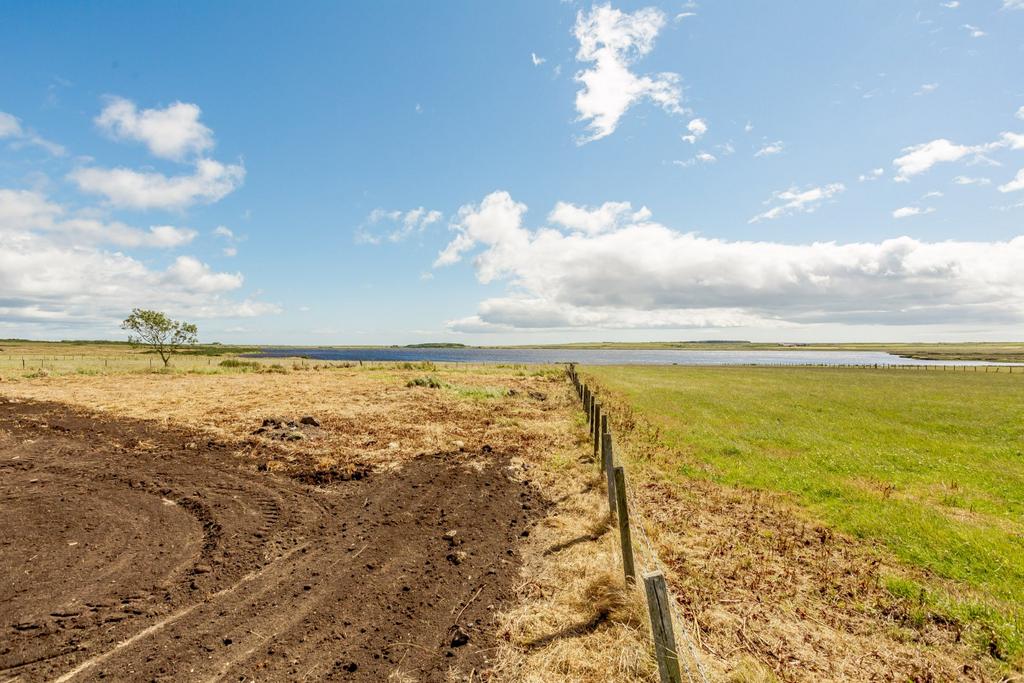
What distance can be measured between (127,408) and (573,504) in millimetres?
23819

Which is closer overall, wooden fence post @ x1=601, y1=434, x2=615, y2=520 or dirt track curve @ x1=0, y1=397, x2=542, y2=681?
dirt track curve @ x1=0, y1=397, x2=542, y2=681

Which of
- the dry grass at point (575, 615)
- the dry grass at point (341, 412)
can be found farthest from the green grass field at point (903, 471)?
the dry grass at point (341, 412)

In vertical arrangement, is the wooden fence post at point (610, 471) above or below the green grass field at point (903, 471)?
above

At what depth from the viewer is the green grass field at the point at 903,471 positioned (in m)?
8.01

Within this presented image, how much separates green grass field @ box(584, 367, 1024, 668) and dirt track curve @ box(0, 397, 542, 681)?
733 cm

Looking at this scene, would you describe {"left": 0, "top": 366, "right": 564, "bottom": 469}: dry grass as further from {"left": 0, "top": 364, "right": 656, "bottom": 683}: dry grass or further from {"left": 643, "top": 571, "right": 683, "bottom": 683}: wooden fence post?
{"left": 643, "top": 571, "right": 683, "bottom": 683}: wooden fence post

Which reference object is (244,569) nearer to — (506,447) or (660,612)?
(660,612)

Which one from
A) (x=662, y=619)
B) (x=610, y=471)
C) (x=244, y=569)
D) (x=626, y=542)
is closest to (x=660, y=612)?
(x=662, y=619)

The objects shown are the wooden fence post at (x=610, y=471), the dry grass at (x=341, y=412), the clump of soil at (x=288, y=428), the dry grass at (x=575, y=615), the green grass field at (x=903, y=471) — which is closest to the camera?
the dry grass at (x=575, y=615)

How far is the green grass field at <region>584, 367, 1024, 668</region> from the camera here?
801 centimetres

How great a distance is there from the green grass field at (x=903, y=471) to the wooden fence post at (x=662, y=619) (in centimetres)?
536

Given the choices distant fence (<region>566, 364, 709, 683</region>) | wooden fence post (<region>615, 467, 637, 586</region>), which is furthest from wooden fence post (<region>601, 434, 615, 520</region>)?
wooden fence post (<region>615, 467, 637, 586</region>)

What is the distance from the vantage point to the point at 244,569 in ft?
25.5

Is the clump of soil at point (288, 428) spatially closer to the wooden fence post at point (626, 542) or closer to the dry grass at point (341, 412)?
the dry grass at point (341, 412)
